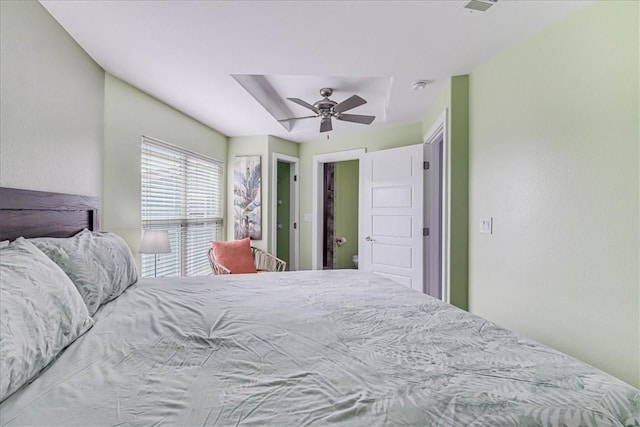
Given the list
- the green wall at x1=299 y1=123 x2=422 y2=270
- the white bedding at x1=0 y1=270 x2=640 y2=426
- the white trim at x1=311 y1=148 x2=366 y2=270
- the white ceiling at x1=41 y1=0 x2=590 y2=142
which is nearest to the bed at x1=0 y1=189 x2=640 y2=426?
the white bedding at x1=0 y1=270 x2=640 y2=426

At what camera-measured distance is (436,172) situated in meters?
3.47

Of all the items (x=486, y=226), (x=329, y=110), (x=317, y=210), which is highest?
(x=329, y=110)

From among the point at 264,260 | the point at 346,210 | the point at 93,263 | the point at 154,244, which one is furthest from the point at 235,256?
the point at 346,210

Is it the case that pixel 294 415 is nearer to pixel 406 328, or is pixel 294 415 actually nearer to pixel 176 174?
pixel 406 328

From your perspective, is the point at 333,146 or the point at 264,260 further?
the point at 333,146

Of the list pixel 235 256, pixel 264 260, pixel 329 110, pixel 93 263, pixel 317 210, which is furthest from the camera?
pixel 317 210

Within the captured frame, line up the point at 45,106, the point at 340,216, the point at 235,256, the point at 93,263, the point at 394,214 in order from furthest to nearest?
1. the point at 340,216
2. the point at 235,256
3. the point at 394,214
4. the point at 45,106
5. the point at 93,263

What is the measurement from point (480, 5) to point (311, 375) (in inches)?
75.3

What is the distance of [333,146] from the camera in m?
4.56

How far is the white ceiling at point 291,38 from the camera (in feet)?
5.44

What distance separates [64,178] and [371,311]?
6.67 ft

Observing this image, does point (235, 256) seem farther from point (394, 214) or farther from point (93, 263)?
point (93, 263)

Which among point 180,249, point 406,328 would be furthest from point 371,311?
point 180,249

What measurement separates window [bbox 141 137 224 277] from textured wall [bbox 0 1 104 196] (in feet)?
2.29
